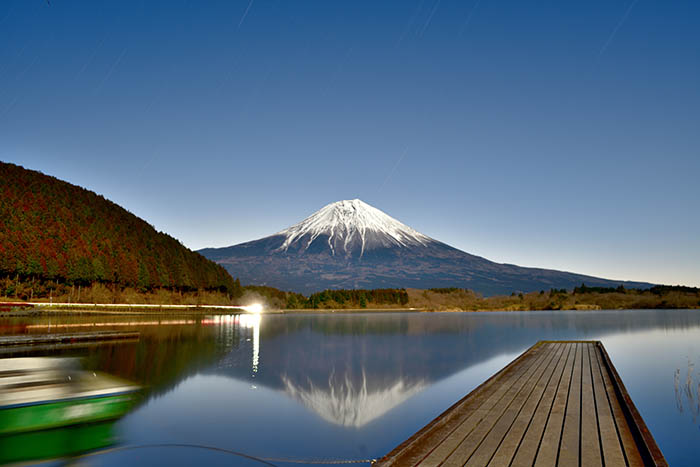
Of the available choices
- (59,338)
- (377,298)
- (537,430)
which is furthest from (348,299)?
(537,430)

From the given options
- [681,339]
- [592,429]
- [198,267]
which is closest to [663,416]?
[592,429]

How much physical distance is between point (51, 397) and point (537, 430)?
1083 cm

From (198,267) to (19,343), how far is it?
98.7m

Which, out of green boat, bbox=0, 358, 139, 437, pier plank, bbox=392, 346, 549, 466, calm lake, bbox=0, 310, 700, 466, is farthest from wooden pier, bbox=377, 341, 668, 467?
green boat, bbox=0, 358, 139, 437

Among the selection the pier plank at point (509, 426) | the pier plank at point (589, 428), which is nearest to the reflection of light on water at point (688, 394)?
the pier plank at point (589, 428)

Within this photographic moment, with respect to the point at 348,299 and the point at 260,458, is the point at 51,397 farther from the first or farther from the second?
the point at 348,299

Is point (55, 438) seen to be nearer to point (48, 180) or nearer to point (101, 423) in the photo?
point (101, 423)

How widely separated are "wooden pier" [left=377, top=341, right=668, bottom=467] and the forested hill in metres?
75.9

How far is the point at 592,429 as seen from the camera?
8.57 m

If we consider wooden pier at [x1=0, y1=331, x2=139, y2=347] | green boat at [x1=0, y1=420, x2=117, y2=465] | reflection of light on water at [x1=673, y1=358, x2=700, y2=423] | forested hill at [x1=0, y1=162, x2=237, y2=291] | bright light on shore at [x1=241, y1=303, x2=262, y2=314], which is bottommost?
bright light on shore at [x1=241, y1=303, x2=262, y2=314]

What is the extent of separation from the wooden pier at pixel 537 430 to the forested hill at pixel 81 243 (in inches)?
2988

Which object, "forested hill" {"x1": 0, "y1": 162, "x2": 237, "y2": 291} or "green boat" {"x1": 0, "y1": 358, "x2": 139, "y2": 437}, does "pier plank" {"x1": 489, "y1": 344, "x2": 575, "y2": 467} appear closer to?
"green boat" {"x1": 0, "y1": 358, "x2": 139, "y2": 437}

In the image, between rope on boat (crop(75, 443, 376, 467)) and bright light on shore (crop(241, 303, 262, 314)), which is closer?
rope on boat (crop(75, 443, 376, 467))

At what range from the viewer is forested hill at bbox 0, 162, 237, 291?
249 ft
